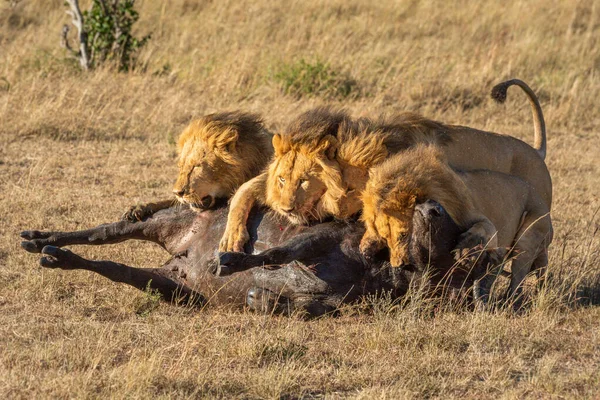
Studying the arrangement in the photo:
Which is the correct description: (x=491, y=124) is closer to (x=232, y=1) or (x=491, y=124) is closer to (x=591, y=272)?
(x=591, y=272)

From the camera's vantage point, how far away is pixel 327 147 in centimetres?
457

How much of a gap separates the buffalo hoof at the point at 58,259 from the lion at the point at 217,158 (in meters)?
0.61

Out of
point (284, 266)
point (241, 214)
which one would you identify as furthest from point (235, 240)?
point (284, 266)

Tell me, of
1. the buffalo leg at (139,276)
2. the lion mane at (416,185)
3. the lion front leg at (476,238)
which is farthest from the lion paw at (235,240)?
the lion front leg at (476,238)

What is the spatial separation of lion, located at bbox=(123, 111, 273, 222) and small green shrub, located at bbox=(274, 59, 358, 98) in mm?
5253

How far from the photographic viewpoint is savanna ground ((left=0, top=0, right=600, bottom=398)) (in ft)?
12.9

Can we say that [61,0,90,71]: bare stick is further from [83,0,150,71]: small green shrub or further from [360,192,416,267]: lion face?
[360,192,416,267]: lion face

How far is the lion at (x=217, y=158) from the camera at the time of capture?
505cm

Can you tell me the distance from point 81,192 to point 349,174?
3.26 metres

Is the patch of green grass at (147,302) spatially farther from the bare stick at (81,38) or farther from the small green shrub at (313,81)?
the bare stick at (81,38)

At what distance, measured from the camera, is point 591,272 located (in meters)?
5.39

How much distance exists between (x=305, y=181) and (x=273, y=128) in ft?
16.3

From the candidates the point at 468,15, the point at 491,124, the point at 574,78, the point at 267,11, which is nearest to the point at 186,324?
the point at 491,124

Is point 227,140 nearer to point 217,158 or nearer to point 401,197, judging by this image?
point 217,158
